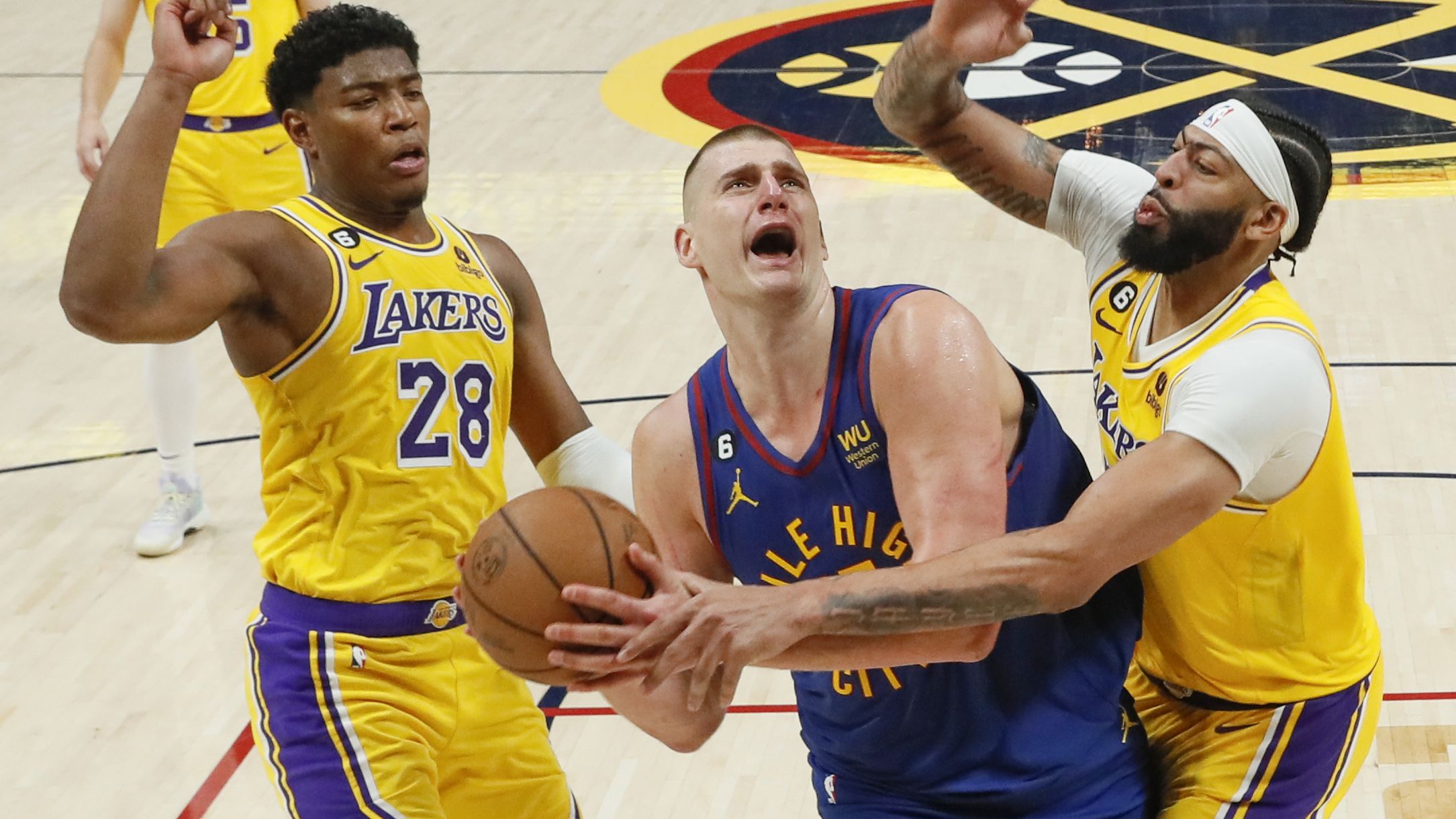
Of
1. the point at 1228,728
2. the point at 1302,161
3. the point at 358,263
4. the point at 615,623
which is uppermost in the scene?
the point at 1302,161

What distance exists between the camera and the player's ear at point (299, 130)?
3.83 metres

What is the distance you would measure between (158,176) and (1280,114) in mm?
2261

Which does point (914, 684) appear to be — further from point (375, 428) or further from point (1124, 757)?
point (375, 428)

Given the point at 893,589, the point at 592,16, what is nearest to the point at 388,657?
the point at 893,589

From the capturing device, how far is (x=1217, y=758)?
3.38 metres

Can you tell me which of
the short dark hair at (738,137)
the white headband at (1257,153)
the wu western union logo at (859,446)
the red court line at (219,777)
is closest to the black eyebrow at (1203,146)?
the white headband at (1257,153)

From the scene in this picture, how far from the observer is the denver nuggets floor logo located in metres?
10.2

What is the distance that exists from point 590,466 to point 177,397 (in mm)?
3096

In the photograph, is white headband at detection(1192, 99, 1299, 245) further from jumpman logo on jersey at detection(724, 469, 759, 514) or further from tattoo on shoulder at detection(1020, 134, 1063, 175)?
jumpman logo on jersey at detection(724, 469, 759, 514)

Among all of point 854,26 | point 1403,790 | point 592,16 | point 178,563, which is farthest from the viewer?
point 592,16

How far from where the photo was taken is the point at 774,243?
3254mm

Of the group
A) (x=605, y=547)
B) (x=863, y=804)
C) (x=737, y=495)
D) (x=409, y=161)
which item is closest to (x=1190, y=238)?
(x=737, y=495)

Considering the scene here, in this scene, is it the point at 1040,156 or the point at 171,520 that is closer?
the point at 1040,156

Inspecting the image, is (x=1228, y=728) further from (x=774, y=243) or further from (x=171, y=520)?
(x=171, y=520)
